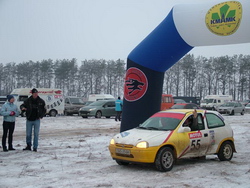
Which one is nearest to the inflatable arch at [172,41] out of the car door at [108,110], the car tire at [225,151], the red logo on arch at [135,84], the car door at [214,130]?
the red logo on arch at [135,84]

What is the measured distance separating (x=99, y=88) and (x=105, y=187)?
8647cm

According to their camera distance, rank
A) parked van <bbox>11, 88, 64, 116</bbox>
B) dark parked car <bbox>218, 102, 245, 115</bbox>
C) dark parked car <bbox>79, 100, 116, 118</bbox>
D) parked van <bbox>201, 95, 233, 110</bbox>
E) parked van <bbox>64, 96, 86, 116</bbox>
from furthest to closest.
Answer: parked van <bbox>201, 95, 233, 110</bbox>
dark parked car <bbox>218, 102, 245, 115</bbox>
parked van <bbox>64, 96, 86, 116</bbox>
parked van <bbox>11, 88, 64, 116</bbox>
dark parked car <bbox>79, 100, 116, 118</bbox>

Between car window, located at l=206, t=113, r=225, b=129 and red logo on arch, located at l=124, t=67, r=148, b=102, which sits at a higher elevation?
red logo on arch, located at l=124, t=67, r=148, b=102

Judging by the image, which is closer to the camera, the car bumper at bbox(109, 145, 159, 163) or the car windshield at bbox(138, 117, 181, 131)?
the car bumper at bbox(109, 145, 159, 163)

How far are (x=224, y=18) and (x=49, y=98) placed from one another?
76.6 ft

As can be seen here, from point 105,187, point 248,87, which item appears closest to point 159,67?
point 105,187

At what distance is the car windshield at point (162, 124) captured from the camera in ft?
28.6

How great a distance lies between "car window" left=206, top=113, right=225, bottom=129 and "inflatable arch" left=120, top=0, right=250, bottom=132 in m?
2.32

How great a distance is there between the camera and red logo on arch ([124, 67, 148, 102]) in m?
11.9

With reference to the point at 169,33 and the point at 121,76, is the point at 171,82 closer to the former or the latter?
the point at 121,76

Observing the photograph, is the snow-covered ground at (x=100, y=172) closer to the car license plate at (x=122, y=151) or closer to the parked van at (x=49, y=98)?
the car license plate at (x=122, y=151)

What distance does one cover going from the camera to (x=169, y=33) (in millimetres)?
10781

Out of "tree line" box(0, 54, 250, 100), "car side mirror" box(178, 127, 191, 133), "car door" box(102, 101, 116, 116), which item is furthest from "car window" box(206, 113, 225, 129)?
"tree line" box(0, 54, 250, 100)

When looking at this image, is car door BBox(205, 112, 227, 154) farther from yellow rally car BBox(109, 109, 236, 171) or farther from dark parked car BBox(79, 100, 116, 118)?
dark parked car BBox(79, 100, 116, 118)
